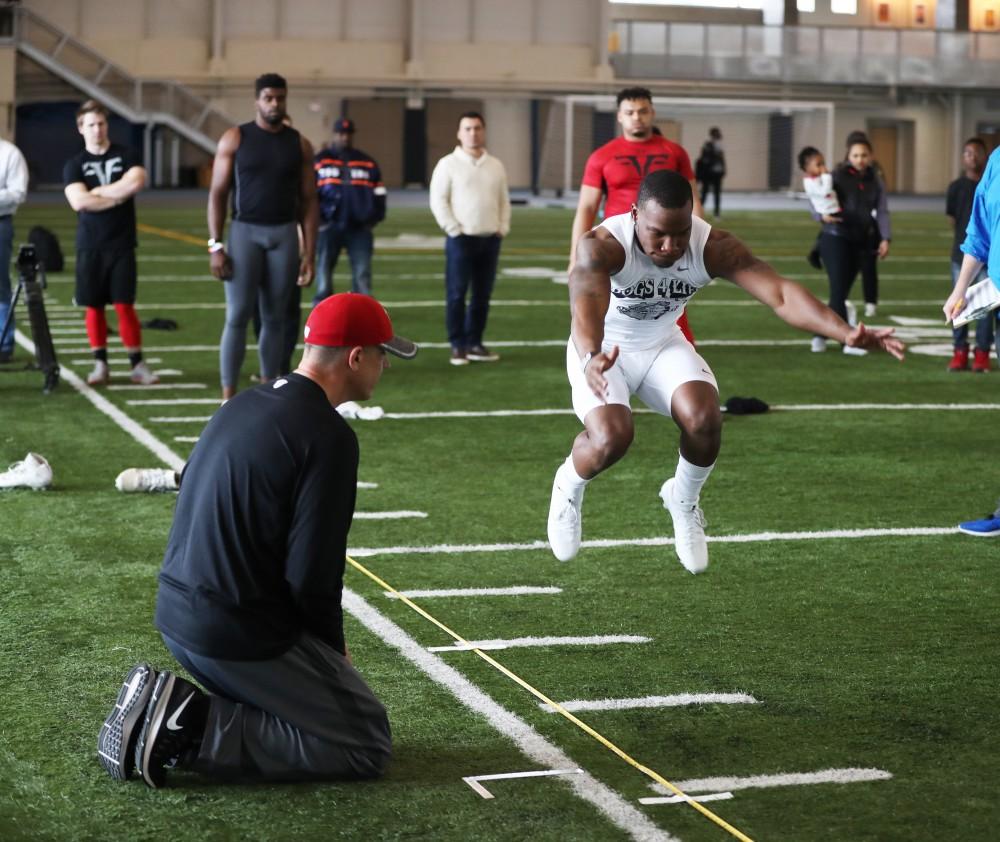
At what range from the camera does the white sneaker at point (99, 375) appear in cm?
1236

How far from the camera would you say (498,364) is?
14.1m

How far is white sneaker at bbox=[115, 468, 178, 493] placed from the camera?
868cm

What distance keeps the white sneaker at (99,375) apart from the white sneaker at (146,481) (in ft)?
12.4

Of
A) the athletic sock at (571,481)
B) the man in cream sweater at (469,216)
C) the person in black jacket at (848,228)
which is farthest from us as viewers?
the person in black jacket at (848,228)

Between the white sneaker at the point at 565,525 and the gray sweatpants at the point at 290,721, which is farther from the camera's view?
the white sneaker at the point at 565,525

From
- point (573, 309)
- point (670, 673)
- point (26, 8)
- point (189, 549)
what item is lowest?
point (670, 673)

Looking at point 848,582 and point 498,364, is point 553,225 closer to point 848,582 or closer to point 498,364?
point 498,364

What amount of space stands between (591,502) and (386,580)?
1.98m

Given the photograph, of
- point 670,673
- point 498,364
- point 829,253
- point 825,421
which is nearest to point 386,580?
point 670,673

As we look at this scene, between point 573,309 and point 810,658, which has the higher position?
point 573,309

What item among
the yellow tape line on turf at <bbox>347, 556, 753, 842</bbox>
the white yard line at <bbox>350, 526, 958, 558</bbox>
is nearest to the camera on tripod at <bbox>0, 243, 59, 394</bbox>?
the white yard line at <bbox>350, 526, 958, 558</bbox>

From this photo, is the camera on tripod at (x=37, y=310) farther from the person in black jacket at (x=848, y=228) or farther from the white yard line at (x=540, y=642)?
the person in black jacket at (x=848, y=228)

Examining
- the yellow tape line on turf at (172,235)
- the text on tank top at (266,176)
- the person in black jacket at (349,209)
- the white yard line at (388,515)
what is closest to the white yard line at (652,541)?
the white yard line at (388,515)

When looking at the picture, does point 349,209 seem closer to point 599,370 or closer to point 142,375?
point 142,375
